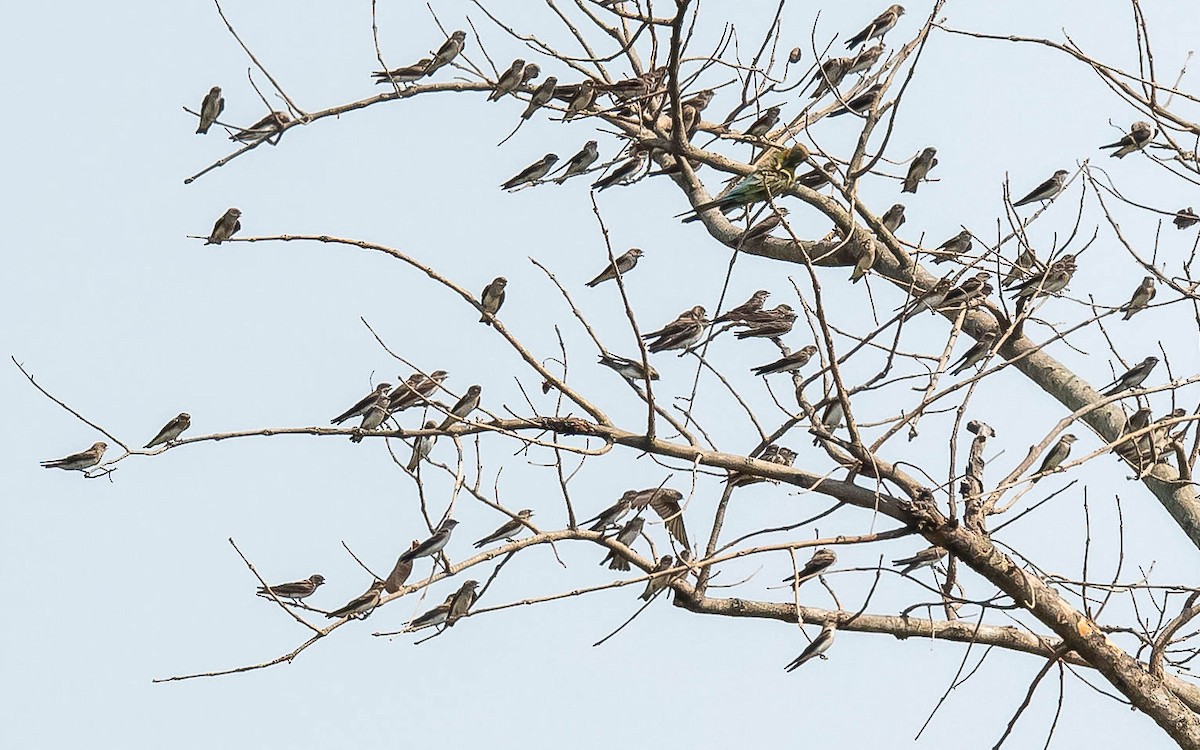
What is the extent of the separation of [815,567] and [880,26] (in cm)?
801

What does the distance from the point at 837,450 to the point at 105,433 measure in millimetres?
3608

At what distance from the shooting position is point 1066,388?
1141 centimetres

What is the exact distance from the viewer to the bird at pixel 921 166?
12945 mm

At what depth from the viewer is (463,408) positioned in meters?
8.99

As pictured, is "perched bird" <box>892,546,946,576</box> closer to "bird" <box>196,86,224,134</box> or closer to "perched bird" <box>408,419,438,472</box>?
"perched bird" <box>408,419,438,472</box>

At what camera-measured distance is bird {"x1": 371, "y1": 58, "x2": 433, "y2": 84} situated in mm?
11375

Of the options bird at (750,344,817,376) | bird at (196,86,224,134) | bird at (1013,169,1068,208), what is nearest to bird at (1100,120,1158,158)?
bird at (1013,169,1068,208)

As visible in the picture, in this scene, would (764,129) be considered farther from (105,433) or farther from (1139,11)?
(105,433)

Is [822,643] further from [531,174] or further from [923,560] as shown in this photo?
[531,174]

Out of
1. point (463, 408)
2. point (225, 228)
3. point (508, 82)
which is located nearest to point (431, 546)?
point (463, 408)

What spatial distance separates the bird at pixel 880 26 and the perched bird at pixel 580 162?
9.60 ft

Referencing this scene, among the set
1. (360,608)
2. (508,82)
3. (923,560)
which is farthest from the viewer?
(508,82)

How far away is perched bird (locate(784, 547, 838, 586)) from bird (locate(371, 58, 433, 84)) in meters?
4.86

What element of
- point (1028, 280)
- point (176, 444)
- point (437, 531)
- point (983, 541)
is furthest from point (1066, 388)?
point (176, 444)
